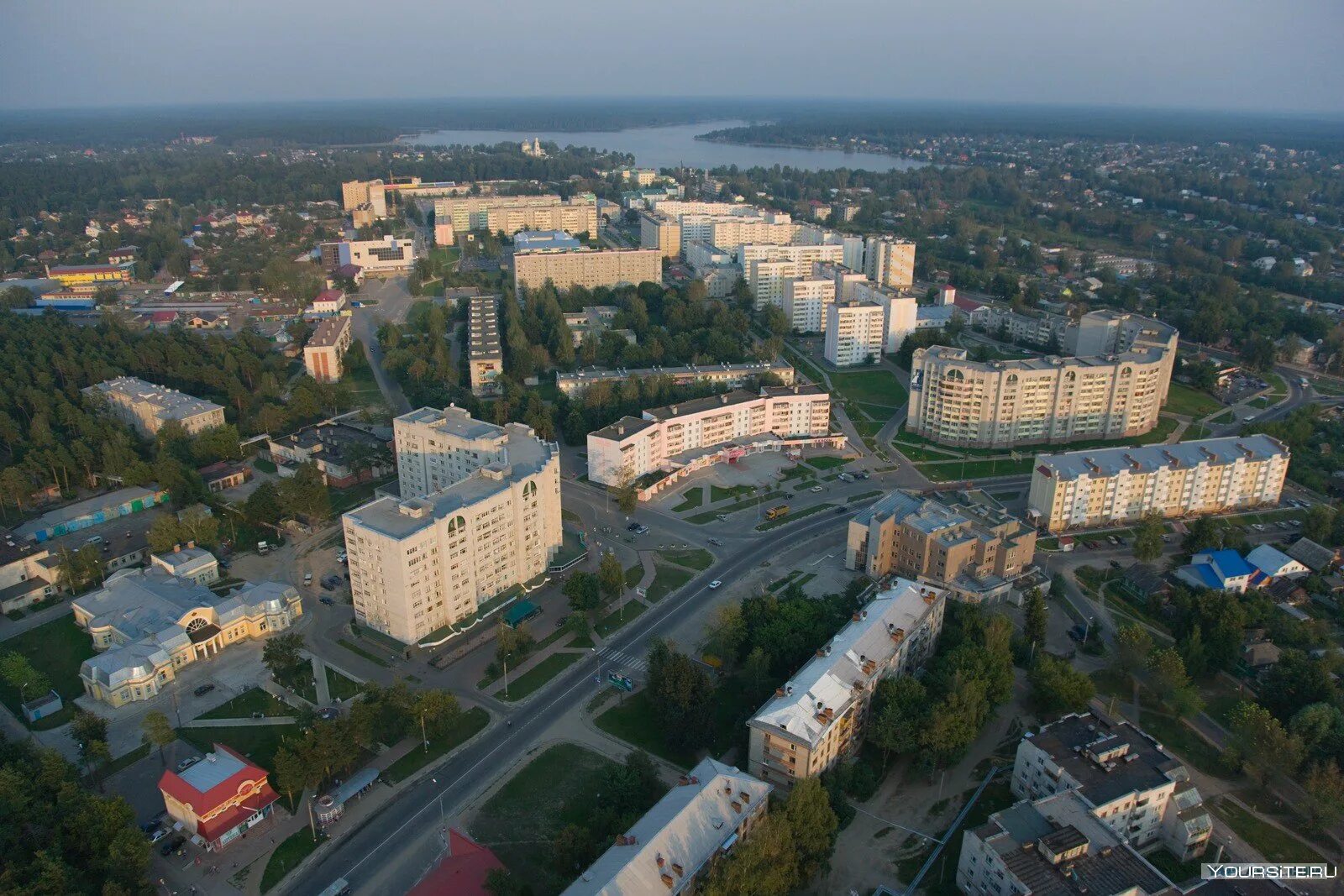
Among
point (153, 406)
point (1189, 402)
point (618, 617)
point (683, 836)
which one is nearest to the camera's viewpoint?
→ point (683, 836)

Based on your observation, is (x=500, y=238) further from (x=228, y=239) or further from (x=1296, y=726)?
(x=1296, y=726)

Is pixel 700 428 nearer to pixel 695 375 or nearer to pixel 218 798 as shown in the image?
pixel 695 375

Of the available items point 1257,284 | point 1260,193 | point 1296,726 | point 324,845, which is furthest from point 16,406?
point 1260,193

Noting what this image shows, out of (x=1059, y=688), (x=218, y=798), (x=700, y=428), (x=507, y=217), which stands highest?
(x=507, y=217)

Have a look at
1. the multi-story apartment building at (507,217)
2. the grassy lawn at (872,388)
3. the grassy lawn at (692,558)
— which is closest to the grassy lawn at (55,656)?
the grassy lawn at (692,558)

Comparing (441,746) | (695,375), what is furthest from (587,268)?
(441,746)

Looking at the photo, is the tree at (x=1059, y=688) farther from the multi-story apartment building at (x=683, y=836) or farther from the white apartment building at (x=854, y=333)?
the white apartment building at (x=854, y=333)
